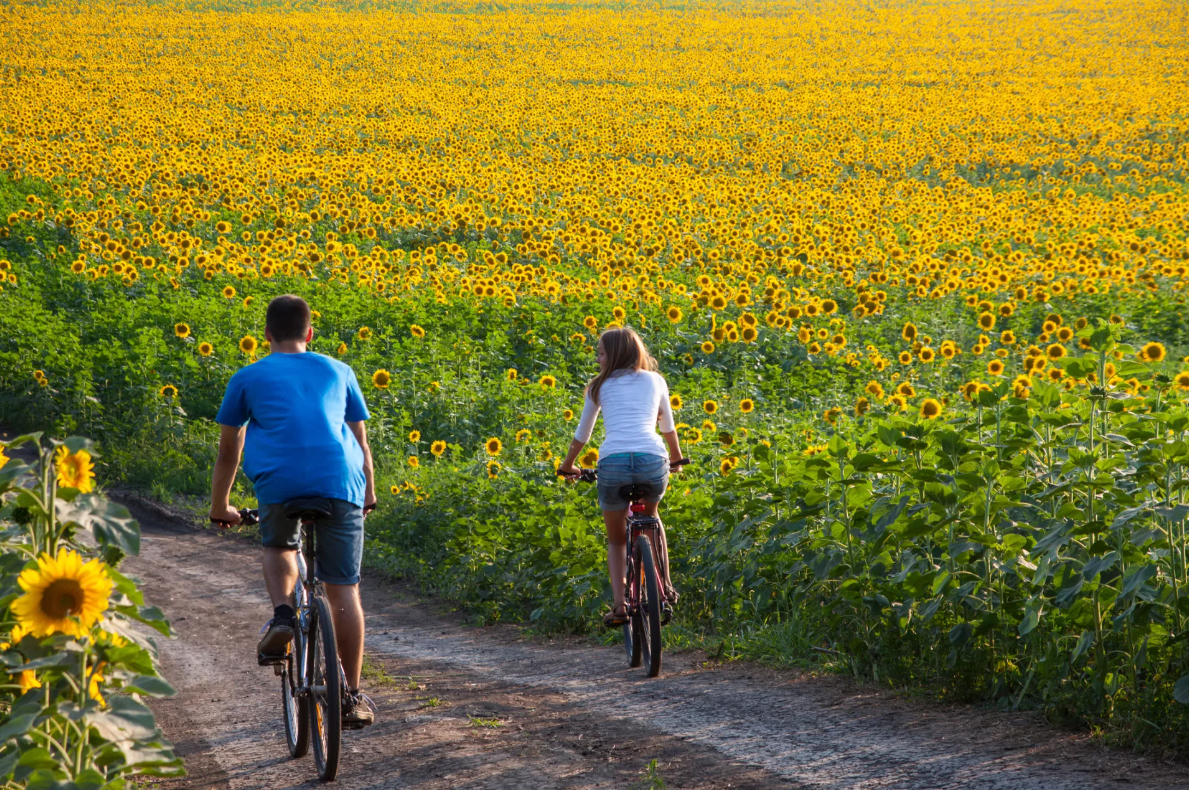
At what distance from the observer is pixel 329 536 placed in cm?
500

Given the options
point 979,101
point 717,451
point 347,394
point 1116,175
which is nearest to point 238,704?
point 347,394

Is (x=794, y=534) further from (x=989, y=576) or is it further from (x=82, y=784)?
(x=82, y=784)

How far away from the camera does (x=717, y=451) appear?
30.9 feet

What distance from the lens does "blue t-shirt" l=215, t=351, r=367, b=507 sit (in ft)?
16.1

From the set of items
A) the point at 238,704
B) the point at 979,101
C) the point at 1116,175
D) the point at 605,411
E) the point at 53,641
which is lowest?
the point at 238,704

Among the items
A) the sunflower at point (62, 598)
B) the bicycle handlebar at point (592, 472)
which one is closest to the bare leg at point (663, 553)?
the bicycle handlebar at point (592, 472)

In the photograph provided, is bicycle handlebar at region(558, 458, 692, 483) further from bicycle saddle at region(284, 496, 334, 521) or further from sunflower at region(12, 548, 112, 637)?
sunflower at region(12, 548, 112, 637)

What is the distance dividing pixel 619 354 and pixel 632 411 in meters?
0.35

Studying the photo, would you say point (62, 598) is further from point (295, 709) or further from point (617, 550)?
point (617, 550)

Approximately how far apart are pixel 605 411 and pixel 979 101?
3336 centimetres

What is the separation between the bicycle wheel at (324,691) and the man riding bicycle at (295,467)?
12 centimetres

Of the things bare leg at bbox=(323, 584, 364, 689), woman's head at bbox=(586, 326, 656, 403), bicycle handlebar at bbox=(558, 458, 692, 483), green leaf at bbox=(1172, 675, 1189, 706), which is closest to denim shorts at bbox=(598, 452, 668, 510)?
bicycle handlebar at bbox=(558, 458, 692, 483)

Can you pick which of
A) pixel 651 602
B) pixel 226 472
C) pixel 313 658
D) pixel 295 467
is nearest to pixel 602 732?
pixel 651 602

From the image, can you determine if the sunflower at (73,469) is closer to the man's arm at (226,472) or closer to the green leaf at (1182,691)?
the man's arm at (226,472)
